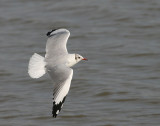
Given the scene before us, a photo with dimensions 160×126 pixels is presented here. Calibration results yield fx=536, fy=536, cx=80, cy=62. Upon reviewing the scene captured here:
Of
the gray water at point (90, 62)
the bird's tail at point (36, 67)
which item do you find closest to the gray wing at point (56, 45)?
the bird's tail at point (36, 67)

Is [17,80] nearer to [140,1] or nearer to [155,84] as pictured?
[155,84]

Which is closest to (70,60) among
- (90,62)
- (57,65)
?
(57,65)

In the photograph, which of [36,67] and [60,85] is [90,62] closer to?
[36,67]

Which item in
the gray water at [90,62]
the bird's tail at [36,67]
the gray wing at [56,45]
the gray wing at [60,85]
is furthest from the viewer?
the gray water at [90,62]

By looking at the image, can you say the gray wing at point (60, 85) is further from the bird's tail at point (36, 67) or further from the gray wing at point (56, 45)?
the gray wing at point (56, 45)

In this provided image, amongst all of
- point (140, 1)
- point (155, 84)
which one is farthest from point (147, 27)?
point (155, 84)

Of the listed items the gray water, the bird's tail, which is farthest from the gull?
the gray water

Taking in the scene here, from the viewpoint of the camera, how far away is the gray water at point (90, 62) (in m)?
7.83

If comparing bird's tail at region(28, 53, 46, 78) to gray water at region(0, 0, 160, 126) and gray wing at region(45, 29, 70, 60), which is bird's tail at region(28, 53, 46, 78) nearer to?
gray wing at region(45, 29, 70, 60)

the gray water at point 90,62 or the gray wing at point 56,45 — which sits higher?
the gray wing at point 56,45

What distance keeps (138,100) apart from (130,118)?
0.67 meters

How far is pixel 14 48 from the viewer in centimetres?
1035

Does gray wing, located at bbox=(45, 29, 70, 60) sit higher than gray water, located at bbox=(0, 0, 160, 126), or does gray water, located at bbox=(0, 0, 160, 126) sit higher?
gray wing, located at bbox=(45, 29, 70, 60)

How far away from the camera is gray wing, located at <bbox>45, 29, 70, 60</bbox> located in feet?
23.7
